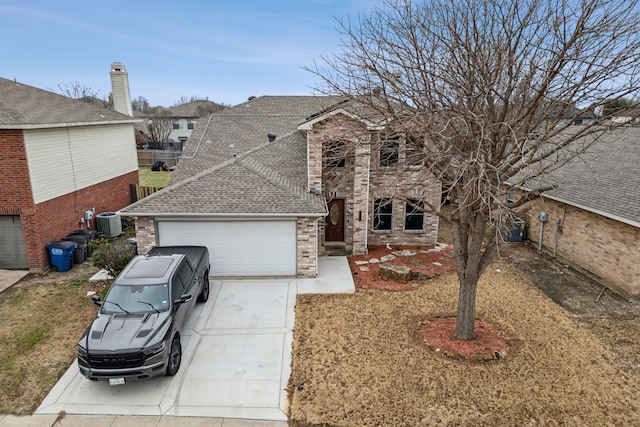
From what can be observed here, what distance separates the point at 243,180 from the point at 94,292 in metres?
5.68

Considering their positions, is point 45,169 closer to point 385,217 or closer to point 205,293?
point 205,293

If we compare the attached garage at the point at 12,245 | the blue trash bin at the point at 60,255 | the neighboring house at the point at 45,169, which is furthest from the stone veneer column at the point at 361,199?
the attached garage at the point at 12,245

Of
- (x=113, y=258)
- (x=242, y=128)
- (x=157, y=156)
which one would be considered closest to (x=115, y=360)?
(x=113, y=258)

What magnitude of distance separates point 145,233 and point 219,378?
6.29 m

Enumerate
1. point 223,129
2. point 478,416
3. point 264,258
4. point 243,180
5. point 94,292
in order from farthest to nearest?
point 223,129 → point 243,180 → point 264,258 → point 94,292 → point 478,416

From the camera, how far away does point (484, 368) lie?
7.97m

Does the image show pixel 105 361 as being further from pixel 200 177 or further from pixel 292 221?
pixel 200 177

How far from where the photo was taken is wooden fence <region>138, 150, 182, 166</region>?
39.0 m

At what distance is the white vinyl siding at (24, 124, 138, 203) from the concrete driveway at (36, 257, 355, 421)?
7837 millimetres

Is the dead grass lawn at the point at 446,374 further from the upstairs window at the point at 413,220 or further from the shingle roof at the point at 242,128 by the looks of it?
the shingle roof at the point at 242,128

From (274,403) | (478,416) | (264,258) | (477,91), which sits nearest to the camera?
(478,416)

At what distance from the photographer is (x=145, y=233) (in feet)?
40.5

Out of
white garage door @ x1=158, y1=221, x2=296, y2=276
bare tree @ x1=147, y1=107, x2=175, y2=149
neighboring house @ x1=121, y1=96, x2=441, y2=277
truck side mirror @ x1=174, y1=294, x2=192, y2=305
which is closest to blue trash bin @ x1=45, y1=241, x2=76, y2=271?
neighboring house @ x1=121, y1=96, x2=441, y2=277

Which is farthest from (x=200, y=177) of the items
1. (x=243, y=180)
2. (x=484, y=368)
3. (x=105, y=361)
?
(x=484, y=368)
